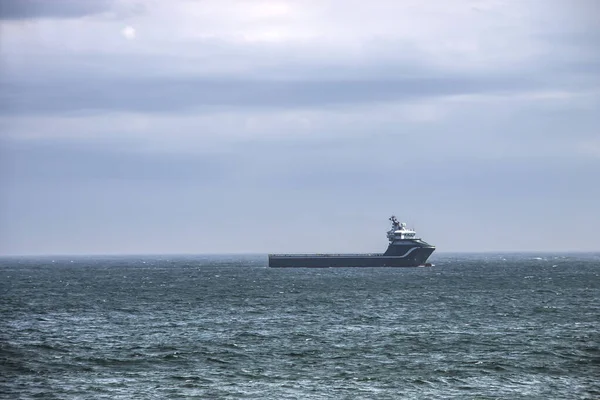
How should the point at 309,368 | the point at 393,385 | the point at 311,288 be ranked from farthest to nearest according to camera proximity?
the point at 311,288 → the point at 309,368 → the point at 393,385

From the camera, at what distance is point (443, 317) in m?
85.6

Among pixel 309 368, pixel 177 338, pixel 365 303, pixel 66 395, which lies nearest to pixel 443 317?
pixel 365 303

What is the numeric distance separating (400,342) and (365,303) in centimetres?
3803

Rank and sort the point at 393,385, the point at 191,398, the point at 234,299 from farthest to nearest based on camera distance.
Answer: the point at 234,299
the point at 393,385
the point at 191,398

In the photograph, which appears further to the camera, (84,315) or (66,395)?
(84,315)

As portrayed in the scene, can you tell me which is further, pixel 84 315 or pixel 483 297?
pixel 483 297

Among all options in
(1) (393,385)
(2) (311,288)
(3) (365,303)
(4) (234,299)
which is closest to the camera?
(1) (393,385)

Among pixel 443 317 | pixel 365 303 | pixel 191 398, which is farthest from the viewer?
pixel 365 303

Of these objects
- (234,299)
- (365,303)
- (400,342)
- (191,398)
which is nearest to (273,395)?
(191,398)

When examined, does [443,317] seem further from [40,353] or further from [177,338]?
[40,353]

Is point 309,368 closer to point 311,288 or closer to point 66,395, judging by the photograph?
point 66,395

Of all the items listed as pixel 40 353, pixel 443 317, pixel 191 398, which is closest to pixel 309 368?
pixel 191 398

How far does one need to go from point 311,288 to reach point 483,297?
3161 centimetres

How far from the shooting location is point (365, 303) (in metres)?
104
